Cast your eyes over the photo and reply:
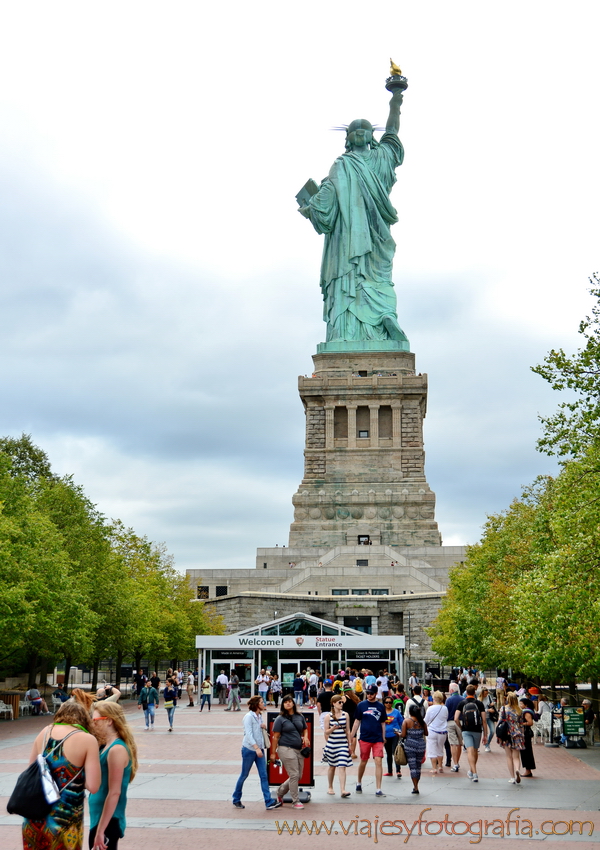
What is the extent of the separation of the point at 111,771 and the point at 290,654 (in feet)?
106

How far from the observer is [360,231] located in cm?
8012

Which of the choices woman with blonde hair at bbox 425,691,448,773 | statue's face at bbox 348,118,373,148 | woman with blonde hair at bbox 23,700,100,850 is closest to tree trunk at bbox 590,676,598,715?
woman with blonde hair at bbox 425,691,448,773

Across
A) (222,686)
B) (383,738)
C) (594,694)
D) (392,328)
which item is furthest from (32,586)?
(392,328)

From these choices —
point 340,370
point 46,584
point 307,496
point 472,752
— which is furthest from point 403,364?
point 472,752

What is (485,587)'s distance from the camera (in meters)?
35.2

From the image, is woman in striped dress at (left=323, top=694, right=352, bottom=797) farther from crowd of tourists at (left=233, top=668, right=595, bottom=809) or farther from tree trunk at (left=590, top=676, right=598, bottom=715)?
tree trunk at (left=590, top=676, right=598, bottom=715)

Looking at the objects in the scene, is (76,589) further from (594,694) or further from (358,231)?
(358,231)

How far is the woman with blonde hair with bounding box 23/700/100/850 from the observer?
279 inches

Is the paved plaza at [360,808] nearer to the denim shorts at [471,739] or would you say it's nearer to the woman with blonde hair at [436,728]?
the woman with blonde hair at [436,728]

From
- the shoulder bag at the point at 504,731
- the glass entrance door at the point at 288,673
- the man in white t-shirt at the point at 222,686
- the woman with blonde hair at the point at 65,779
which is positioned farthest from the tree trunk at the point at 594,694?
the woman with blonde hair at the point at 65,779

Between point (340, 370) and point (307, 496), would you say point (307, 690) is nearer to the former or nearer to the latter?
point (307, 496)

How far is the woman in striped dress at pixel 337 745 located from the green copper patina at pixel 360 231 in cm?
6412

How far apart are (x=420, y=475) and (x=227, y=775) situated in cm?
5730

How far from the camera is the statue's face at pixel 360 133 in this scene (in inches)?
3199
